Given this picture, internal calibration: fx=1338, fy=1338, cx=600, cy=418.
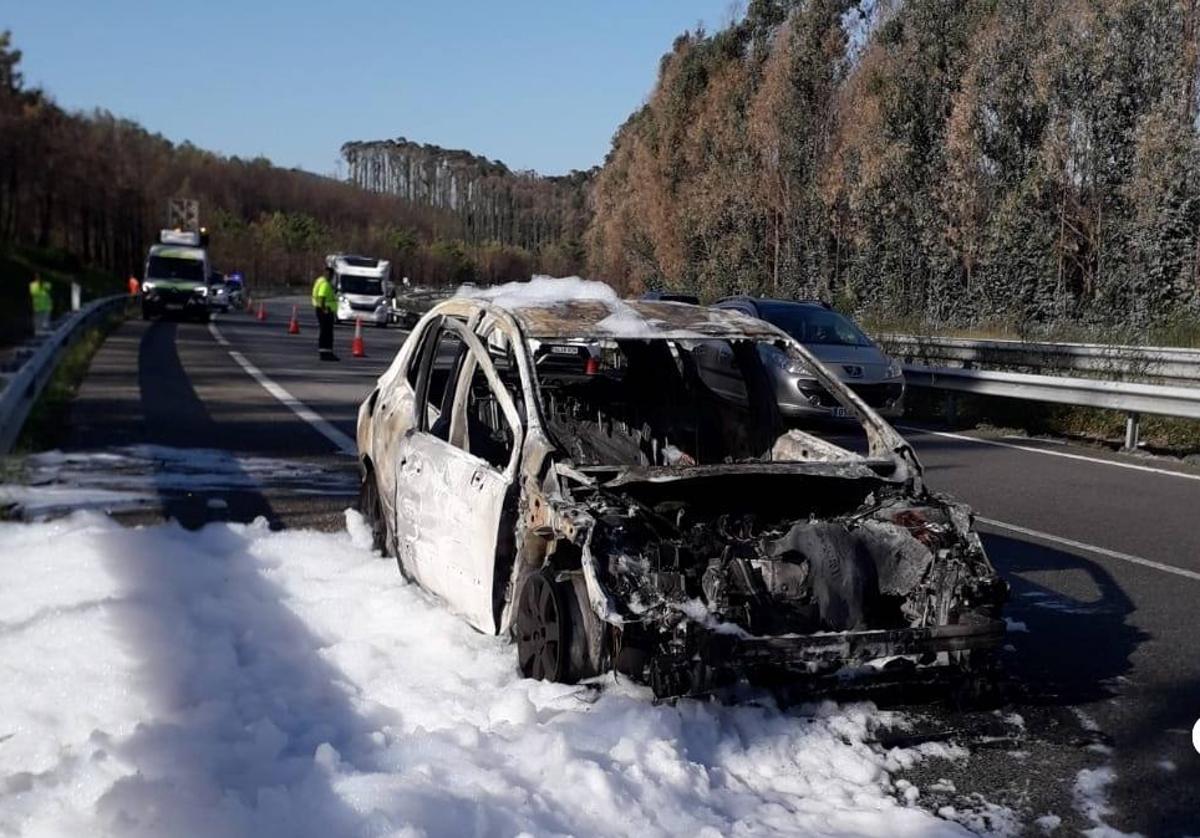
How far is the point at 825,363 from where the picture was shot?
1675 centimetres

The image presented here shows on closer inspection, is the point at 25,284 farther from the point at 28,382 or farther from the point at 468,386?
the point at 468,386

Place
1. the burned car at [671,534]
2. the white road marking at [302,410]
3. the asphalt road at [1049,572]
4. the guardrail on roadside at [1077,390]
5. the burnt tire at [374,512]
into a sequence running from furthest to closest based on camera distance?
the guardrail on roadside at [1077,390]
the white road marking at [302,410]
the burnt tire at [374,512]
the burned car at [671,534]
the asphalt road at [1049,572]

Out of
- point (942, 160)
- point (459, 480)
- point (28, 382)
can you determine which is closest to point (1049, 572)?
point (459, 480)

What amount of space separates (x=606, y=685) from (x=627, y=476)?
842 millimetres

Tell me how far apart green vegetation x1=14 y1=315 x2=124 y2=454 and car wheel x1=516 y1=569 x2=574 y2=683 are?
765 cm

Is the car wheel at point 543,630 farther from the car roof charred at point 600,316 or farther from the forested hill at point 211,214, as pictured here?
the forested hill at point 211,214

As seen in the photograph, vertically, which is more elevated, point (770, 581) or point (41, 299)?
point (41, 299)

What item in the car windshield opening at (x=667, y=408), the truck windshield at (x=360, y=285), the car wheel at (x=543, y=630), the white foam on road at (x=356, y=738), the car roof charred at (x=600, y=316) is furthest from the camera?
the truck windshield at (x=360, y=285)

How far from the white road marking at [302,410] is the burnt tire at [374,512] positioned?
4.95 ft

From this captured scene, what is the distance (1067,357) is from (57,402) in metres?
12.9

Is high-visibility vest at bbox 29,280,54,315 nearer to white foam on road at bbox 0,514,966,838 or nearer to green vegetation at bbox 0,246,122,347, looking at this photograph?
green vegetation at bbox 0,246,122,347

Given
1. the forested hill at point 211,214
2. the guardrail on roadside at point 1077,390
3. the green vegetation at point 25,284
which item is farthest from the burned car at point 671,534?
the forested hill at point 211,214

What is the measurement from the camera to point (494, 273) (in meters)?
114

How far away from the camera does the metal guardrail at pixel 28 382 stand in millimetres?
10111
